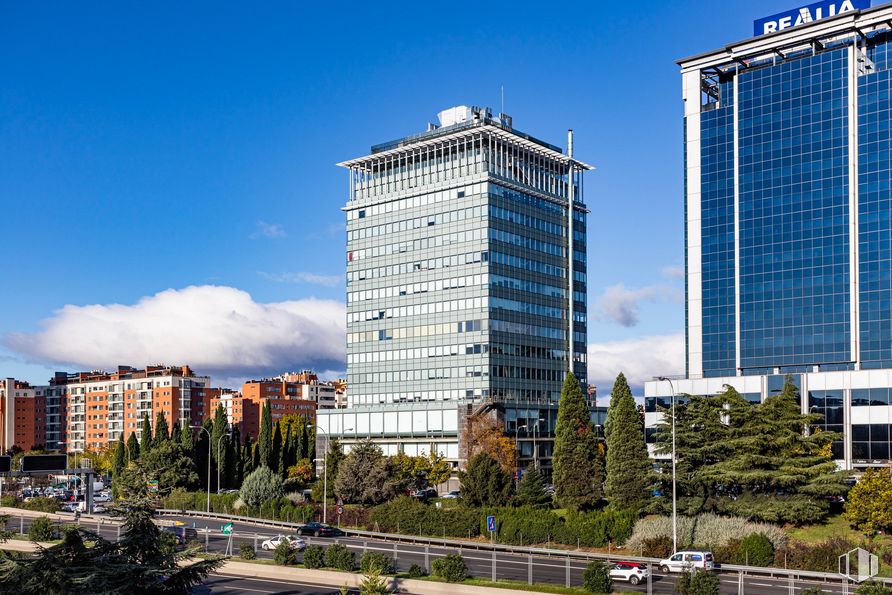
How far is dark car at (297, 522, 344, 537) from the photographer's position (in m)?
85.3

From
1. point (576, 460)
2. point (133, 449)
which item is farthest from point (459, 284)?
point (576, 460)

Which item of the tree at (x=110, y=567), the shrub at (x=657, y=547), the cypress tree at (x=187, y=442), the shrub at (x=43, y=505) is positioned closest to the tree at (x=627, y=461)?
the shrub at (x=657, y=547)

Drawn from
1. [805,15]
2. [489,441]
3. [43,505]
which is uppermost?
[805,15]

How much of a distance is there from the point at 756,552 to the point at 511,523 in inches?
833

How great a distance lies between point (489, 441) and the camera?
126 meters

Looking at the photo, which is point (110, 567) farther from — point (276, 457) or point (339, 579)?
point (276, 457)

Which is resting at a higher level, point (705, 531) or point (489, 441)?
point (489, 441)

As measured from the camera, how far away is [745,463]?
7631 cm

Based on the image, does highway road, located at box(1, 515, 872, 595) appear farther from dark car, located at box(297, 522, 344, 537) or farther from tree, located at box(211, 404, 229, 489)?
tree, located at box(211, 404, 229, 489)

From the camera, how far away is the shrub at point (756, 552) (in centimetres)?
6519

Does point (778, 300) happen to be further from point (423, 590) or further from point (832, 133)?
point (423, 590)

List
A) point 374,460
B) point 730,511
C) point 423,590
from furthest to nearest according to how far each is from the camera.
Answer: point 374,460, point 730,511, point 423,590

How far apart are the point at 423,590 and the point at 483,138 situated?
100 m

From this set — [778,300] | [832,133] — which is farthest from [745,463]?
[832,133]
